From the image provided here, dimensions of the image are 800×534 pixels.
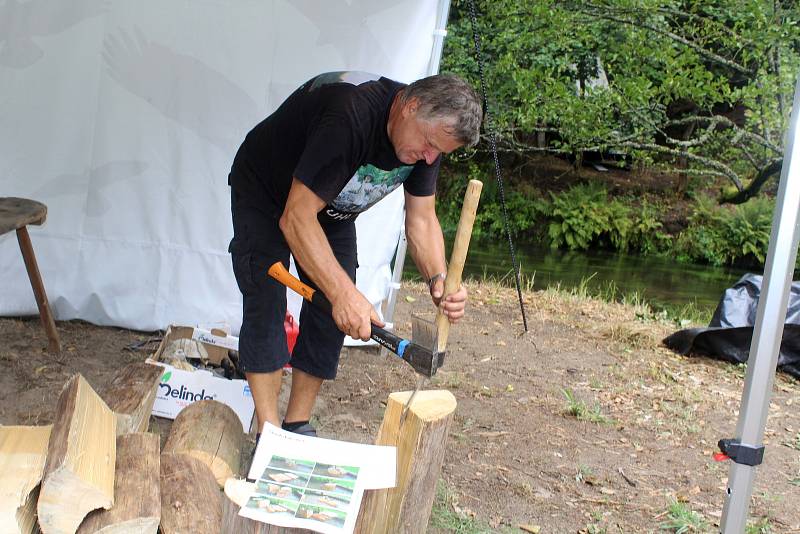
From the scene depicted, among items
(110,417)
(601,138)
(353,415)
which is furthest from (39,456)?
(601,138)

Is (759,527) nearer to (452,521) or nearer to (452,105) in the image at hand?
(452,521)

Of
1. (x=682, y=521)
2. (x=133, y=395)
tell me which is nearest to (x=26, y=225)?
(x=133, y=395)

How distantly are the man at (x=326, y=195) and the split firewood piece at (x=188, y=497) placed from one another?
550 millimetres

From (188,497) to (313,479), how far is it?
0.36 metres

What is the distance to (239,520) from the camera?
1925mm

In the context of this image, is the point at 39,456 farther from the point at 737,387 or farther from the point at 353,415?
the point at 737,387

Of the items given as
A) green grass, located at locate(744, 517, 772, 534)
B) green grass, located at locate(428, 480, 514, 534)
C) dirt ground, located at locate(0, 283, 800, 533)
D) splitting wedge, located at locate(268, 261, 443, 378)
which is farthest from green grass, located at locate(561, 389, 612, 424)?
splitting wedge, located at locate(268, 261, 443, 378)

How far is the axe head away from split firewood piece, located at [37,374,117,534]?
0.89m

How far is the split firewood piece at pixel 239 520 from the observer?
191 cm

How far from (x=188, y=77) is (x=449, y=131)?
2.62 m

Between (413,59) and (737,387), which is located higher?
(413,59)

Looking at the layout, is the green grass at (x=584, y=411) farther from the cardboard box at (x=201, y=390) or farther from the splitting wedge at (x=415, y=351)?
the splitting wedge at (x=415, y=351)

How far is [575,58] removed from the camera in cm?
1164

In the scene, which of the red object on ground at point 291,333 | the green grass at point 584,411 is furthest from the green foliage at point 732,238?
the red object on ground at point 291,333
